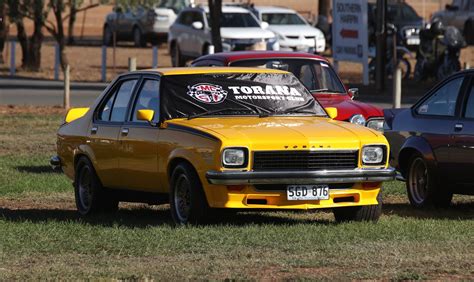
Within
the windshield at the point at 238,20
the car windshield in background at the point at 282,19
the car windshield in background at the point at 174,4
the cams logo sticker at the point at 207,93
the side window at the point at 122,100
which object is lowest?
the car windshield in background at the point at 174,4

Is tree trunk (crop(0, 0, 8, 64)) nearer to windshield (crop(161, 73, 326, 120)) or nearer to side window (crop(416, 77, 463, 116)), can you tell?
side window (crop(416, 77, 463, 116))

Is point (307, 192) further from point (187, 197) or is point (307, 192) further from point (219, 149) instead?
point (187, 197)

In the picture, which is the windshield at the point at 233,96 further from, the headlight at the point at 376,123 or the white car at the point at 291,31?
the white car at the point at 291,31

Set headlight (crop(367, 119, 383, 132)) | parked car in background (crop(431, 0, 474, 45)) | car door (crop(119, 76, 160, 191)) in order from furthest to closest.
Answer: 1. parked car in background (crop(431, 0, 474, 45))
2. headlight (crop(367, 119, 383, 132))
3. car door (crop(119, 76, 160, 191))

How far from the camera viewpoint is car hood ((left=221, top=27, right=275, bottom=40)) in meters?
40.3

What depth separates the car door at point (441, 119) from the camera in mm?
13883

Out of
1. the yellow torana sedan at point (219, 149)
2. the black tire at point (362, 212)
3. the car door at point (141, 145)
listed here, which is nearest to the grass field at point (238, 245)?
the black tire at point (362, 212)

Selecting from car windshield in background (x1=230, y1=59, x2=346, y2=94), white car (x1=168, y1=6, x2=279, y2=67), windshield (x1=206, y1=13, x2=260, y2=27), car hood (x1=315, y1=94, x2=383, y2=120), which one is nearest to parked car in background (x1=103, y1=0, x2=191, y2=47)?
white car (x1=168, y1=6, x2=279, y2=67)

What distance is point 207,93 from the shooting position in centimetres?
1307

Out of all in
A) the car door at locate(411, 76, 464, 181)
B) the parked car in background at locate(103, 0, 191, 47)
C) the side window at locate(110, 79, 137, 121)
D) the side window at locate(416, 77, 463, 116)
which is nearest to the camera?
the side window at locate(110, 79, 137, 121)

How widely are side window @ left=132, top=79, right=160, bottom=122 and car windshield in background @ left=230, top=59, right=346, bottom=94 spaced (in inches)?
173

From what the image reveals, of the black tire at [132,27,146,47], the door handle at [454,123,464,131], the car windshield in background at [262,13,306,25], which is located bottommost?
the black tire at [132,27,146,47]

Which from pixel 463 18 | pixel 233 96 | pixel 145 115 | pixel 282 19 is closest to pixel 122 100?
pixel 145 115

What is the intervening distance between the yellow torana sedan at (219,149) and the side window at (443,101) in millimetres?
1572
